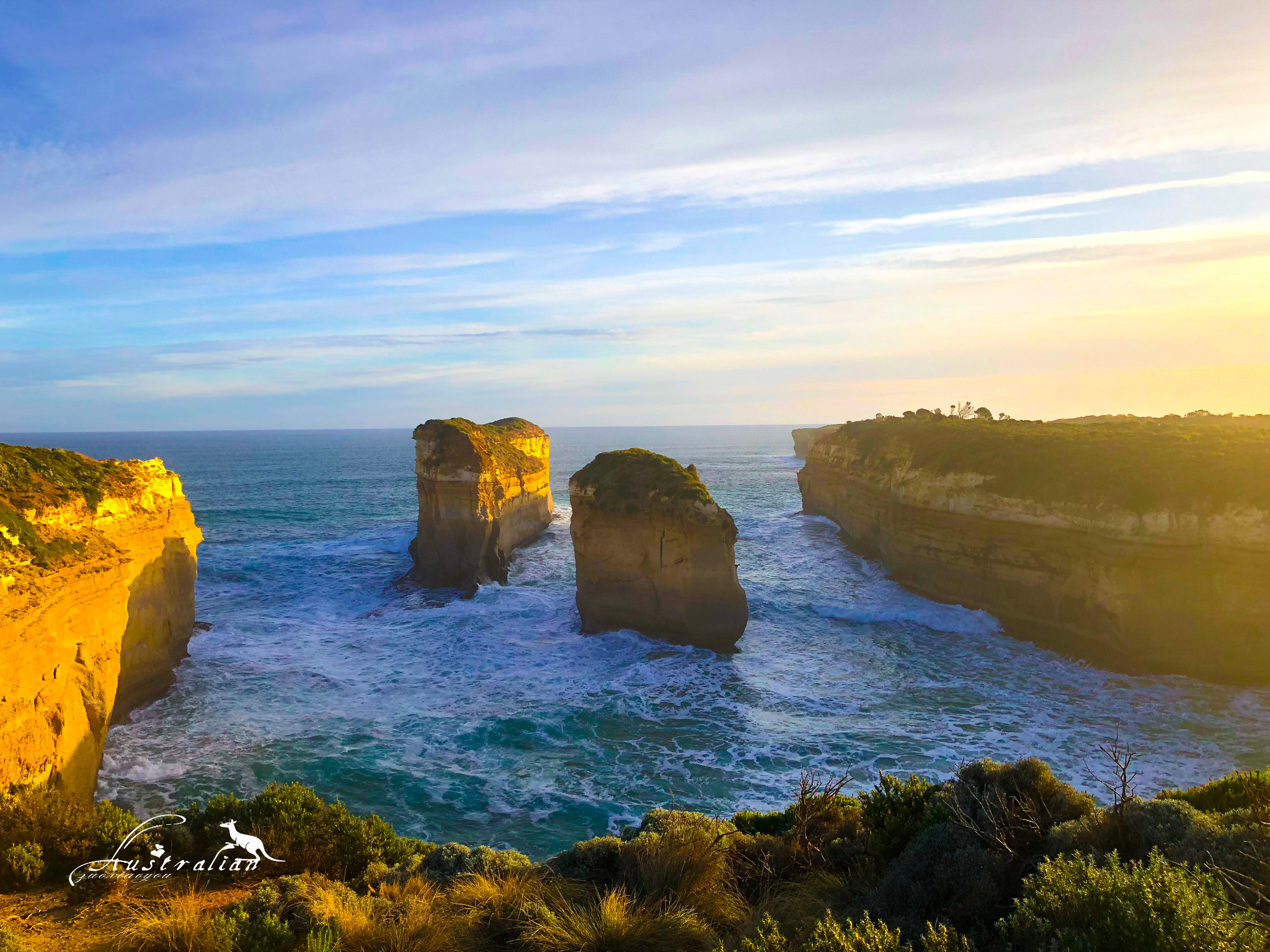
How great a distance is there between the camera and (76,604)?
43.4 feet

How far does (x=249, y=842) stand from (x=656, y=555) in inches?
642

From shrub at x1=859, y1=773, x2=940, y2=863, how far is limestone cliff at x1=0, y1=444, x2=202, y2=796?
12.8 metres

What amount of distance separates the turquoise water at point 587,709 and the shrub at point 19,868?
247 inches

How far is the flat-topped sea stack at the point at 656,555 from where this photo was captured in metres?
23.3

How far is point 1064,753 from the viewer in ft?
53.1

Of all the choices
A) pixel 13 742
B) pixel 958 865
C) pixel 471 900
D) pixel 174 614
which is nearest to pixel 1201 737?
pixel 958 865

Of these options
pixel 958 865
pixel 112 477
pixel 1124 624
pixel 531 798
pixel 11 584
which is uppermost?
pixel 112 477

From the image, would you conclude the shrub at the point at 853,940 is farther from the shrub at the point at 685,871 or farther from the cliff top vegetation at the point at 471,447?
the cliff top vegetation at the point at 471,447

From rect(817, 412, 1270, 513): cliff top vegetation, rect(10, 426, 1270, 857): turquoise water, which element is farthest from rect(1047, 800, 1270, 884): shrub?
rect(817, 412, 1270, 513): cliff top vegetation

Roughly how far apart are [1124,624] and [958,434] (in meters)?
12.2

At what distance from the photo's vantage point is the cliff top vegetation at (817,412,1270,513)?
69.4 ft

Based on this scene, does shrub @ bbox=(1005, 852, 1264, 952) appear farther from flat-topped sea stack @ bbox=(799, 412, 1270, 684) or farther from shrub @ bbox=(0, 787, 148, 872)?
flat-topped sea stack @ bbox=(799, 412, 1270, 684)

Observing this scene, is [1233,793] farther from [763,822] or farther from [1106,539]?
[1106,539]

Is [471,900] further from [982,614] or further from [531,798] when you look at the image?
[982,614]
